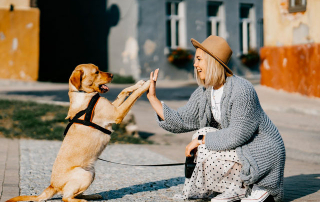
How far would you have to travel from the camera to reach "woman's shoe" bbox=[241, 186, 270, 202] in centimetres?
409

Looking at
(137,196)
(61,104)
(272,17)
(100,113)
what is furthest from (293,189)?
(272,17)

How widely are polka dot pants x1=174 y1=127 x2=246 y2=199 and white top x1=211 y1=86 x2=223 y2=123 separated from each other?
6.7 inches

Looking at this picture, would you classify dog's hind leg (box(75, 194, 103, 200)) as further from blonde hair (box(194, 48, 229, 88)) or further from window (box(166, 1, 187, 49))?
window (box(166, 1, 187, 49))

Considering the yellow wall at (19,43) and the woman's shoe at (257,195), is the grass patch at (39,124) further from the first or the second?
the yellow wall at (19,43)

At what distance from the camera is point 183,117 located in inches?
180

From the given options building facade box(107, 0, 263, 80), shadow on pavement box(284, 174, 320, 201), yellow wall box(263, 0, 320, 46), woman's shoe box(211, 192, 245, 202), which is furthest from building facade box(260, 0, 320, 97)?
woman's shoe box(211, 192, 245, 202)

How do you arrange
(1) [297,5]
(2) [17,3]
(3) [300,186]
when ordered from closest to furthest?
(3) [300,186] < (1) [297,5] < (2) [17,3]

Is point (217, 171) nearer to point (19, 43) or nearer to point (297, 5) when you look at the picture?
point (297, 5)

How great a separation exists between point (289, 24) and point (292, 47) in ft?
2.25

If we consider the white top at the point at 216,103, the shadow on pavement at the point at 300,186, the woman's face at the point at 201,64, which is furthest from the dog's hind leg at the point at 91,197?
the shadow on pavement at the point at 300,186

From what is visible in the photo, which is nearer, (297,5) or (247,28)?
(297,5)

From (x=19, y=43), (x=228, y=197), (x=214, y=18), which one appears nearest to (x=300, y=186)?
(x=228, y=197)

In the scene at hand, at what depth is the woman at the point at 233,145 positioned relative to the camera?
402 centimetres

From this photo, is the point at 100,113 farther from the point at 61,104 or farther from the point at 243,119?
the point at 61,104
